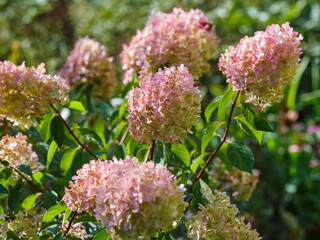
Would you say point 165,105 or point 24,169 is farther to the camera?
point 24,169

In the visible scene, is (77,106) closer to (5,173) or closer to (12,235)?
(5,173)

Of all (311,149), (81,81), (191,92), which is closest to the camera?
(191,92)

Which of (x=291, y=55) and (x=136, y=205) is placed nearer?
(x=136, y=205)

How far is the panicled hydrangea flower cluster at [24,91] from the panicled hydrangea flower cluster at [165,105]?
9.1 inches

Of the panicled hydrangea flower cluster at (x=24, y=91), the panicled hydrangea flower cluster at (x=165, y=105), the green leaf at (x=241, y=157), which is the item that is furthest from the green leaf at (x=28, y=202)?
the green leaf at (x=241, y=157)

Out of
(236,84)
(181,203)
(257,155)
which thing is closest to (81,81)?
(236,84)

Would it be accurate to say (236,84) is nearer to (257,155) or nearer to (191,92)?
(191,92)

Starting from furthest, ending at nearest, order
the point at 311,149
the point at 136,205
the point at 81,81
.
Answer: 1. the point at 311,149
2. the point at 81,81
3. the point at 136,205

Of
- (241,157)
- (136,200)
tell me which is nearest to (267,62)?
(241,157)

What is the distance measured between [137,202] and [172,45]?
0.66 m

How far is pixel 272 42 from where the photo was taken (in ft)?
3.12

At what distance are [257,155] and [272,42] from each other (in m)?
2.12

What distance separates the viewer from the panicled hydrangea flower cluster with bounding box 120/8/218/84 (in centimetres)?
128

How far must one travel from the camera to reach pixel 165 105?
91 centimetres
